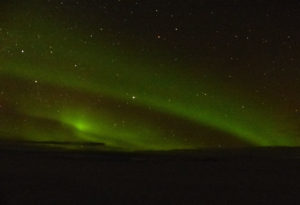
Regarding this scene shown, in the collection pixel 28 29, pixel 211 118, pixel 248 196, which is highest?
pixel 28 29

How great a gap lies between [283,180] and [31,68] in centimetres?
87

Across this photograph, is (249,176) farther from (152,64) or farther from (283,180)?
(152,64)

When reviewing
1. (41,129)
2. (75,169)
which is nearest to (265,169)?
(75,169)

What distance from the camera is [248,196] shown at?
118 centimetres

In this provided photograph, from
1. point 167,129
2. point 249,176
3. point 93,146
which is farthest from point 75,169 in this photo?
point 167,129

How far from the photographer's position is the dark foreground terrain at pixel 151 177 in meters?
1.17

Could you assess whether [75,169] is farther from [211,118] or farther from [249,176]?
[211,118]

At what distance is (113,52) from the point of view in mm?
1764

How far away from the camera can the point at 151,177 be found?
1.27 meters

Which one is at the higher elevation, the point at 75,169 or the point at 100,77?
the point at 100,77

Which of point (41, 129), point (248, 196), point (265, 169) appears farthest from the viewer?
point (41, 129)

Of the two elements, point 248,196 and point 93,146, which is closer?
point 248,196

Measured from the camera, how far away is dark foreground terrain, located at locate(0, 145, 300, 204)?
1175 millimetres

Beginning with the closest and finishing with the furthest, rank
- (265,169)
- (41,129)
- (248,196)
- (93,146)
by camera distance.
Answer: (248,196) → (265,169) → (93,146) → (41,129)
